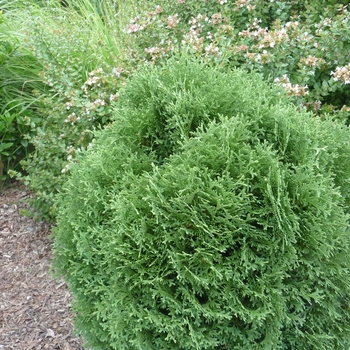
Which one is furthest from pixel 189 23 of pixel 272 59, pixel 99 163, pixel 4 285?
pixel 4 285

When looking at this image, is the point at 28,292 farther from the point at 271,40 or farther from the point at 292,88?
the point at 271,40

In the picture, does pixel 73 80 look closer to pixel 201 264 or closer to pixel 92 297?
pixel 92 297

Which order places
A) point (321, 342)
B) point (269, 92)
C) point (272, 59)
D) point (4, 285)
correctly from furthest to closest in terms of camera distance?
1. point (4, 285)
2. point (272, 59)
3. point (269, 92)
4. point (321, 342)

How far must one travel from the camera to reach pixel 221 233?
172 centimetres

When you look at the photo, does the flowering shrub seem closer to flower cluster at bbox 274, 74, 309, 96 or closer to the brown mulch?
flower cluster at bbox 274, 74, 309, 96

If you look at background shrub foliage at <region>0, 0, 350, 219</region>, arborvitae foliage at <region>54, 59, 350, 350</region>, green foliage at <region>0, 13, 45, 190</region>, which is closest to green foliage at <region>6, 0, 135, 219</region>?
background shrub foliage at <region>0, 0, 350, 219</region>

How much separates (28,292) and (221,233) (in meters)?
2.36

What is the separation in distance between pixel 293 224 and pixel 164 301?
61 cm

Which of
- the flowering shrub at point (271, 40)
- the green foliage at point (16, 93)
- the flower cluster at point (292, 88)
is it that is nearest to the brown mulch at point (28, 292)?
the green foliage at point (16, 93)

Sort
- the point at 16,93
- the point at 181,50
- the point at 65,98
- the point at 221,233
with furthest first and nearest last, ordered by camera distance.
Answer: the point at 16,93 < the point at 65,98 < the point at 181,50 < the point at 221,233

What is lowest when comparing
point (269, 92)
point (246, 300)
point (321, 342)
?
point (321, 342)

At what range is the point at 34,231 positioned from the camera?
4.06m

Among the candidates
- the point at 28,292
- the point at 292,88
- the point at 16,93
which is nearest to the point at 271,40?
the point at 292,88

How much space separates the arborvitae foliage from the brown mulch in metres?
1.25
